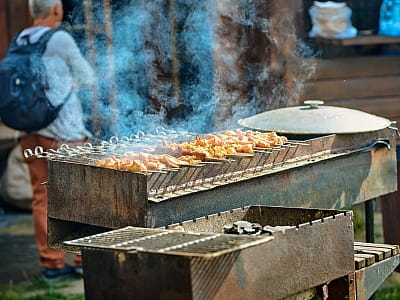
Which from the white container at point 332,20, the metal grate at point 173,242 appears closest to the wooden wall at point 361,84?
the white container at point 332,20

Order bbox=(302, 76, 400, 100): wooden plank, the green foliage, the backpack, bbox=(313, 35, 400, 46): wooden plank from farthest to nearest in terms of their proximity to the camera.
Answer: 1. bbox=(302, 76, 400, 100): wooden plank
2. bbox=(313, 35, 400, 46): wooden plank
3. the backpack
4. the green foliage

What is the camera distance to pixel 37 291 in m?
7.95

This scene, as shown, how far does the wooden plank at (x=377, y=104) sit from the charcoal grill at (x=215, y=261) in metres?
5.29

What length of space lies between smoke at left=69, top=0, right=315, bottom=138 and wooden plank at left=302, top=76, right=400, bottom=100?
0.16 metres

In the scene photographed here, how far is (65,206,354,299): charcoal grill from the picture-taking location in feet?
12.4

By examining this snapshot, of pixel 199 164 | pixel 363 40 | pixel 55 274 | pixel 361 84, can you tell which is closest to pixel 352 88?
pixel 361 84

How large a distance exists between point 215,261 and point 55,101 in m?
4.32

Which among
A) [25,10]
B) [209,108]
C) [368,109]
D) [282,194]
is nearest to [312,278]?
[282,194]

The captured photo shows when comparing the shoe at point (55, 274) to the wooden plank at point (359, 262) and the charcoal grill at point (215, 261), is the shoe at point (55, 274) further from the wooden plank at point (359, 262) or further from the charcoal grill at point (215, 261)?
the wooden plank at point (359, 262)

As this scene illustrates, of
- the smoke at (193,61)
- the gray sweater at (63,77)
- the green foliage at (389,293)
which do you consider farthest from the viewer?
the smoke at (193,61)

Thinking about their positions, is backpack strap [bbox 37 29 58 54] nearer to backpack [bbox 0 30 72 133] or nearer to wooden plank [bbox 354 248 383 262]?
backpack [bbox 0 30 72 133]

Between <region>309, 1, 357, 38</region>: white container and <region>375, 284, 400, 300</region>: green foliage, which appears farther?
<region>309, 1, 357, 38</region>: white container

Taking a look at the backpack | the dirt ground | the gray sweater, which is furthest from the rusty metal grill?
the dirt ground

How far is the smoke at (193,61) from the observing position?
9164 mm
